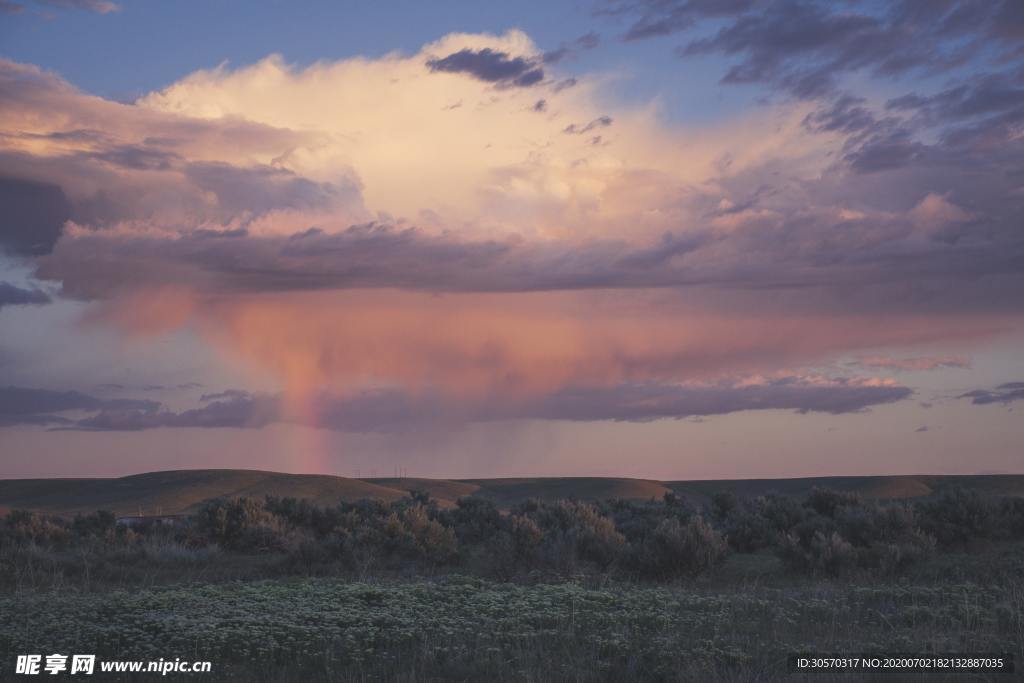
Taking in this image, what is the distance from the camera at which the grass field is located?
377 inches

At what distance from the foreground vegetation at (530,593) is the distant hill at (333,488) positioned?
41.1 m

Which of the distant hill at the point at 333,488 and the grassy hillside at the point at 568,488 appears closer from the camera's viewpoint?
the distant hill at the point at 333,488

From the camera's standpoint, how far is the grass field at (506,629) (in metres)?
9.58

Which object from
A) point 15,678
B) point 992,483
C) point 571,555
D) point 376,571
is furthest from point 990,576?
point 992,483

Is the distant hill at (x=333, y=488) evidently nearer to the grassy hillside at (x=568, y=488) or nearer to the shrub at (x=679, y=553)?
the grassy hillside at (x=568, y=488)

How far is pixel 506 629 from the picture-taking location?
37.2ft

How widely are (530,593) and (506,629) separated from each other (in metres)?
2.73

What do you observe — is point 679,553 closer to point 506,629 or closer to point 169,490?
point 506,629

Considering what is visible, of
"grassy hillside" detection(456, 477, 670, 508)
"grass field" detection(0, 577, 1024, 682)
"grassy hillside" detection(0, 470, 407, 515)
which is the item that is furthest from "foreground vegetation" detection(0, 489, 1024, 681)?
"grassy hillside" detection(456, 477, 670, 508)

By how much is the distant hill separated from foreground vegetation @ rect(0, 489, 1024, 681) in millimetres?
41073

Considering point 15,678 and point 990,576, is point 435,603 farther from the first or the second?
point 990,576

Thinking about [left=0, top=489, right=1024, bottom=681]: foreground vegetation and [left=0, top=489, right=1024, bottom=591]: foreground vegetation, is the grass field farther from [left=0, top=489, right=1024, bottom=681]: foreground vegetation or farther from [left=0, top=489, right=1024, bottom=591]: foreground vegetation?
[left=0, top=489, right=1024, bottom=591]: foreground vegetation

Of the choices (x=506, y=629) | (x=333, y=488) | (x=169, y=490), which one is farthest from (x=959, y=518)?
(x=169, y=490)

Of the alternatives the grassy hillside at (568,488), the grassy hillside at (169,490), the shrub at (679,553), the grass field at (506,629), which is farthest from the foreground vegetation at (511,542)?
the grassy hillside at (568,488)
